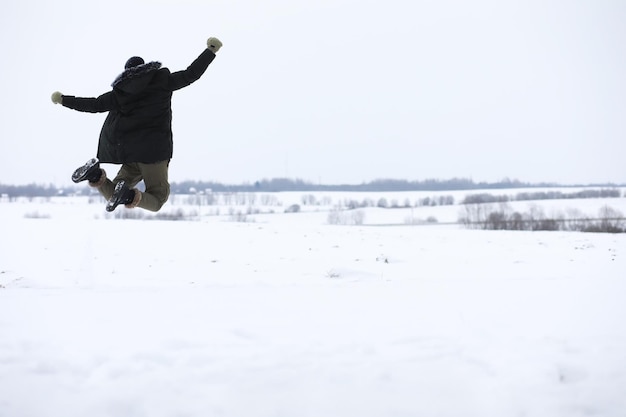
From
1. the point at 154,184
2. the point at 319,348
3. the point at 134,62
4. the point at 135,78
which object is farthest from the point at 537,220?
the point at 319,348

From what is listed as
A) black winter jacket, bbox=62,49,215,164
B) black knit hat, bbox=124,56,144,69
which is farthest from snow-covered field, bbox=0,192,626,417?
black knit hat, bbox=124,56,144,69

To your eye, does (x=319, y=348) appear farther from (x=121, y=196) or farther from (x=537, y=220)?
(x=537, y=220)

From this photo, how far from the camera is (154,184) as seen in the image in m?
5.90

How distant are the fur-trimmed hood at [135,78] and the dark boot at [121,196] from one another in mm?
1023

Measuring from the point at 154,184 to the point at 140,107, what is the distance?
3.01 ft

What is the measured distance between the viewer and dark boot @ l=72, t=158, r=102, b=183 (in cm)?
557

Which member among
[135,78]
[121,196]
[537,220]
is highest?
[135,78]

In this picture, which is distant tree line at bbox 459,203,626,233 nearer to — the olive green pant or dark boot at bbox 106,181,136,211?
the olive green pant

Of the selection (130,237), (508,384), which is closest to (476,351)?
(508,384)

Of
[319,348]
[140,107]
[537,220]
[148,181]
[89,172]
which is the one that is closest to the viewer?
[319,348]

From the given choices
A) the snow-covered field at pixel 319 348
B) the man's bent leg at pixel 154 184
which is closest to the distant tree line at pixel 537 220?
the snow-covered field at pixel 319 348

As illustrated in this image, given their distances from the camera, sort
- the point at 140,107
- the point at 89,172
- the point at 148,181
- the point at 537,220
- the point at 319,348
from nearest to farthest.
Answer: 1. the point at 319,348
2. the point at 140,107
3. the point at 89,172
4. the point at 148,181
5. the point at 537,220

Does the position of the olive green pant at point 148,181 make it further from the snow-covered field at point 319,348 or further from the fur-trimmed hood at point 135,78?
the snow-covered field at point 319,348

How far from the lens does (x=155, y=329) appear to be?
168 inches
